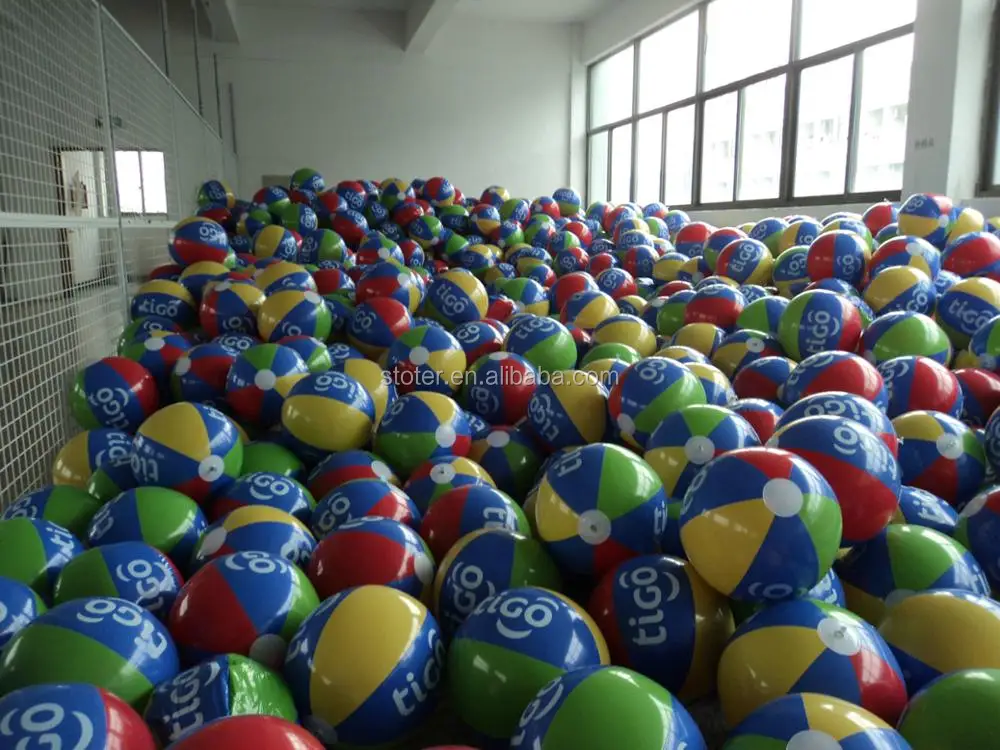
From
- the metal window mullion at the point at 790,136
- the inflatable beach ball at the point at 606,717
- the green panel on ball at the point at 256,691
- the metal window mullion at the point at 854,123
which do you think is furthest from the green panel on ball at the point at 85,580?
the metal window mullion at the point at 790,136

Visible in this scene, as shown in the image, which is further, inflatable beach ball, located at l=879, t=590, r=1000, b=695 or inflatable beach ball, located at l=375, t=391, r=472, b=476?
inflatable beach ball, located at l=375, t=391, r=472, b=476

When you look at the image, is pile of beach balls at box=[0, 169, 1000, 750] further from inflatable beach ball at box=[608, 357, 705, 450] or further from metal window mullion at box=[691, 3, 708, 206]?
metal window mullion at box=[691, 3, 708, 206]

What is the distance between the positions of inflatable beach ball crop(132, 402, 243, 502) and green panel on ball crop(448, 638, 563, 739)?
3.31 feet

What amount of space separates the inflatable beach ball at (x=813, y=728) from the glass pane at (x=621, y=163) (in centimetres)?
1079

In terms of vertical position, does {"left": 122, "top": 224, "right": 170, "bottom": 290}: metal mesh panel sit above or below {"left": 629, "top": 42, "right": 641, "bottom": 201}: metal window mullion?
below

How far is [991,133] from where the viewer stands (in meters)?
5.27

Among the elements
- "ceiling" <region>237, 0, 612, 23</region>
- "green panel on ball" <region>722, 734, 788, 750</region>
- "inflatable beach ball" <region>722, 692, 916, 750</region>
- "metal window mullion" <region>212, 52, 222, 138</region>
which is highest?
"ceiling" <region>237, 0, 612, 23</region>

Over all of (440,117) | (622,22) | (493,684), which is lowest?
(493,684)

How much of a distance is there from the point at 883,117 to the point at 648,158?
14.6ft

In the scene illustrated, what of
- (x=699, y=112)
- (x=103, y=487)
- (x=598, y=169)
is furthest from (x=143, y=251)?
(x=598, y=169)

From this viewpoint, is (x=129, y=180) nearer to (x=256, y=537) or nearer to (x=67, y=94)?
(x=67, y=94)

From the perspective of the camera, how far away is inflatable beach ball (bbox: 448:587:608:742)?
4.05ft

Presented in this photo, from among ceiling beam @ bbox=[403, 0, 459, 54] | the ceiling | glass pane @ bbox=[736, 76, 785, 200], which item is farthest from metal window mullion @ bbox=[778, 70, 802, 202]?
the ceiling

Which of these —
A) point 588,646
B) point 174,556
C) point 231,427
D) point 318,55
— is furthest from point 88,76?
point 318,55
